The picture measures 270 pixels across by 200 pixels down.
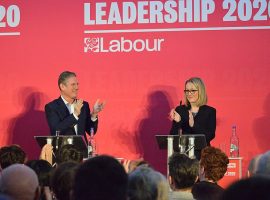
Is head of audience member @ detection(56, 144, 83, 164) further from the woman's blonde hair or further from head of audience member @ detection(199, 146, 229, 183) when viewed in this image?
the woman's blonde hair

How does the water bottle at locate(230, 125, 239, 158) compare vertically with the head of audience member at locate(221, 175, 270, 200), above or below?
below

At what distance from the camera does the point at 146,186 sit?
7.25 feet

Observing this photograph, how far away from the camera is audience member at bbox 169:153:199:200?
332 centimetres

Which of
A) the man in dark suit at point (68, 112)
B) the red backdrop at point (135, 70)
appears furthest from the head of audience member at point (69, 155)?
the red backdrop at point (135, 70)

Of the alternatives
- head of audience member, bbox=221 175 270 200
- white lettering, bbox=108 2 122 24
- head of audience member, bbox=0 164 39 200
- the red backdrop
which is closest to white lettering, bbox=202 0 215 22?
the red backdrop

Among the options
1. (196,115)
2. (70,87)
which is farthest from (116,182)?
(70,87)

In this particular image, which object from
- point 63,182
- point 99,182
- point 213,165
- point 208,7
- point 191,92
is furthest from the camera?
point 208,7

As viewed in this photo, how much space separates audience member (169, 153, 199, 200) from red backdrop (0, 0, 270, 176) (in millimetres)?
3389

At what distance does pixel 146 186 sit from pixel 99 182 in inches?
21.8

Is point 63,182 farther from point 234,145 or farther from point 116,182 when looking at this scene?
point 234,145

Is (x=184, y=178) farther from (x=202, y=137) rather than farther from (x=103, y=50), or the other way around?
(x=103, y=50)

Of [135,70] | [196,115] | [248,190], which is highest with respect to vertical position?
[135,70]

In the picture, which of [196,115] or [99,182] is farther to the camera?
[196,115]

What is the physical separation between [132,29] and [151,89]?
722 mm
